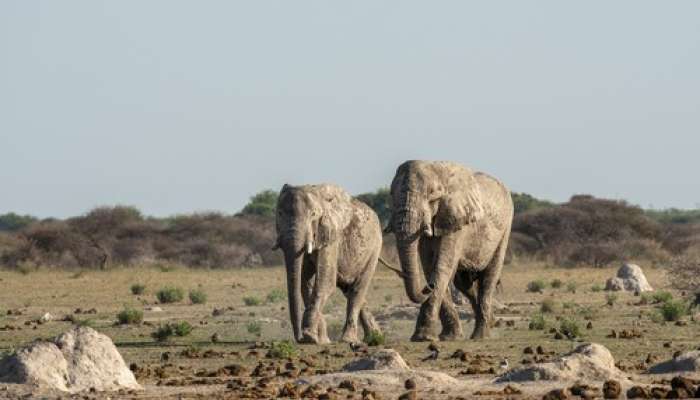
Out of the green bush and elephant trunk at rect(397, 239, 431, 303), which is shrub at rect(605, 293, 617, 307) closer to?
the green bush

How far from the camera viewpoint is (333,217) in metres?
23.6

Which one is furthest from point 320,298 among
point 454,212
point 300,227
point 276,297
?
point 276,297

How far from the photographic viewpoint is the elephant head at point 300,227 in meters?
23.0

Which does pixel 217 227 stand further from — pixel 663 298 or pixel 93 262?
pixel 663 298

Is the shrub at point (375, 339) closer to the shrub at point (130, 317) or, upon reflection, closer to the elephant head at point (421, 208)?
the elephant head at point (421, 208)

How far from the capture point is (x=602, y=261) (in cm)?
5706

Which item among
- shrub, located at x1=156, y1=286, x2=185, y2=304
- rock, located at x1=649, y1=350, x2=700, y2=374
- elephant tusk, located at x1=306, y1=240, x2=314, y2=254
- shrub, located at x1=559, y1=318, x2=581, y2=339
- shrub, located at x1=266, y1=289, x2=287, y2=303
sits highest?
elephant tusk, located at x1=306, y1=240, x2=314, y2=254

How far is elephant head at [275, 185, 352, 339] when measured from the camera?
23.0 meters

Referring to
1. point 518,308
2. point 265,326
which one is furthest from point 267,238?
point 265,326

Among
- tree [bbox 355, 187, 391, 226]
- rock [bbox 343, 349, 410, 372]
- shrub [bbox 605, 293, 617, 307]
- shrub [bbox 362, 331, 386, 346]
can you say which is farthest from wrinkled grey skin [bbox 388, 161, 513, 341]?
tree [bbox 355, 187, 391, 226]

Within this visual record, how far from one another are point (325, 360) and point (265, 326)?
752 cm

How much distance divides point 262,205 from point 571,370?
73556 mm

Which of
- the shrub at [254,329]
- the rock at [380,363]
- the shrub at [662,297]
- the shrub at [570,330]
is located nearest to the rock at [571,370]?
the rock at [380,363]

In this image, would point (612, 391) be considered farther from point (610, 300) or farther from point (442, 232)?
point (610, 300)
